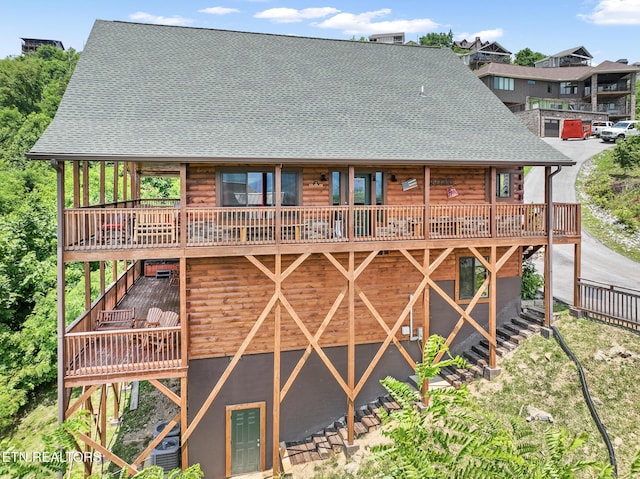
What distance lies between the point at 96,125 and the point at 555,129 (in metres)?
46.9

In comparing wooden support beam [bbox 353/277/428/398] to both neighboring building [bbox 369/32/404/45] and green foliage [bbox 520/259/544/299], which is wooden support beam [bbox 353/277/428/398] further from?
neighboring building [bbox 369/32/404/45]

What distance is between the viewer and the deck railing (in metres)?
10.5

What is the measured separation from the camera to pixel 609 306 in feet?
45.3

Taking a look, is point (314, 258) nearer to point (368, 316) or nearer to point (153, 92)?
point (368, 316)

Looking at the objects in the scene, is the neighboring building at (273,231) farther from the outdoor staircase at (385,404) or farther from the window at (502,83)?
the window at (502,83)

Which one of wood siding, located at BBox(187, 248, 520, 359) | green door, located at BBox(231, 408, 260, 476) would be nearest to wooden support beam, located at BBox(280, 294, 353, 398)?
wood siding, located at BBox(187, 248, 520, 359)

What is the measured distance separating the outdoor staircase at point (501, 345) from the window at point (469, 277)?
1497 mm

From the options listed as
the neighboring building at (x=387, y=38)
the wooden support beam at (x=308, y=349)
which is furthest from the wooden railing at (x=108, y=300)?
the neighboring building at (x=387, y=38)

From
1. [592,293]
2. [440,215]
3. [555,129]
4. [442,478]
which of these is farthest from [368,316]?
[555,129]

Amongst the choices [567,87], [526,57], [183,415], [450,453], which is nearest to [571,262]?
[183,415]

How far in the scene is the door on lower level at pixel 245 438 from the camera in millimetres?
12344

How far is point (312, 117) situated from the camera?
528 inches

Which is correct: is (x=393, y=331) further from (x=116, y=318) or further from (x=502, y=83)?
(x=502, y=83)

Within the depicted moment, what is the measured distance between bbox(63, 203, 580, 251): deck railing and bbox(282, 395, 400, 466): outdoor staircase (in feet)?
17.3
